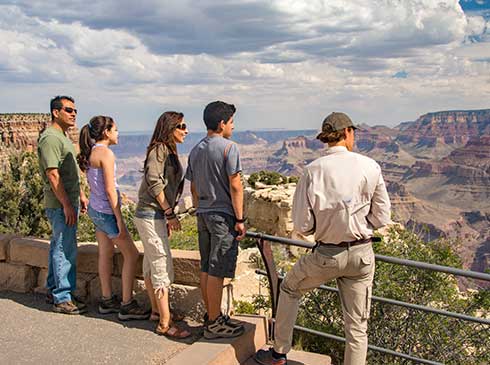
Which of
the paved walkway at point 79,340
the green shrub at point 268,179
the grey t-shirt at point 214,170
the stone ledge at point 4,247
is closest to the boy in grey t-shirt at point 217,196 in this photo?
the grey t-shirt at point 214,170

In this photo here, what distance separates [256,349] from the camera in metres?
4.68

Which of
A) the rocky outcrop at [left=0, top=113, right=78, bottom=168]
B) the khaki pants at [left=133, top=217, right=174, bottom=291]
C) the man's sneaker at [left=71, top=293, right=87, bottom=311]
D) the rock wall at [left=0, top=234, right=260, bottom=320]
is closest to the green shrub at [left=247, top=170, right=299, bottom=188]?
the rocky outcrop at [left=0, top=113, right=78, bottom=168]

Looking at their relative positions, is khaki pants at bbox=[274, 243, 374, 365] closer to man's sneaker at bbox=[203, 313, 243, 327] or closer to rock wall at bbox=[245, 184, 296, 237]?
man's sneaker at bbox=[203, 313, 243, 327]

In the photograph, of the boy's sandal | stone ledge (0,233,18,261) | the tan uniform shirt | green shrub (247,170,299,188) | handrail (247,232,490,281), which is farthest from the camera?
green shrub (247,170,299,188)

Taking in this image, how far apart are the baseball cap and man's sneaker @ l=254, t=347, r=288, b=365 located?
2.03m

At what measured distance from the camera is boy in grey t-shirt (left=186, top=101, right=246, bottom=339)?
164 inches

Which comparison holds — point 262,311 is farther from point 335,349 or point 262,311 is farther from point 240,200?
point 240,200

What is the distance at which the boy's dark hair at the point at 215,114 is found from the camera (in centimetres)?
420

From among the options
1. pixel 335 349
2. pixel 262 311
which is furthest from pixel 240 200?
pixel 262 311

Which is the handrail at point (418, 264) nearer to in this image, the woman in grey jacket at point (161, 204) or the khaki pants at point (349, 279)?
the khaki pants at point (349, 279)

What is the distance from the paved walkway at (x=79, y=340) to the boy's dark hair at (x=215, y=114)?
213 cm

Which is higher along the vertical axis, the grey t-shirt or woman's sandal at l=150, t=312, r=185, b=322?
the grey t-shirt

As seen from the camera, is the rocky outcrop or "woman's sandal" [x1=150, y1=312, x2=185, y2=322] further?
the rocky outcrop

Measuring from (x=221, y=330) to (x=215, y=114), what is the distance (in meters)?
1.99
